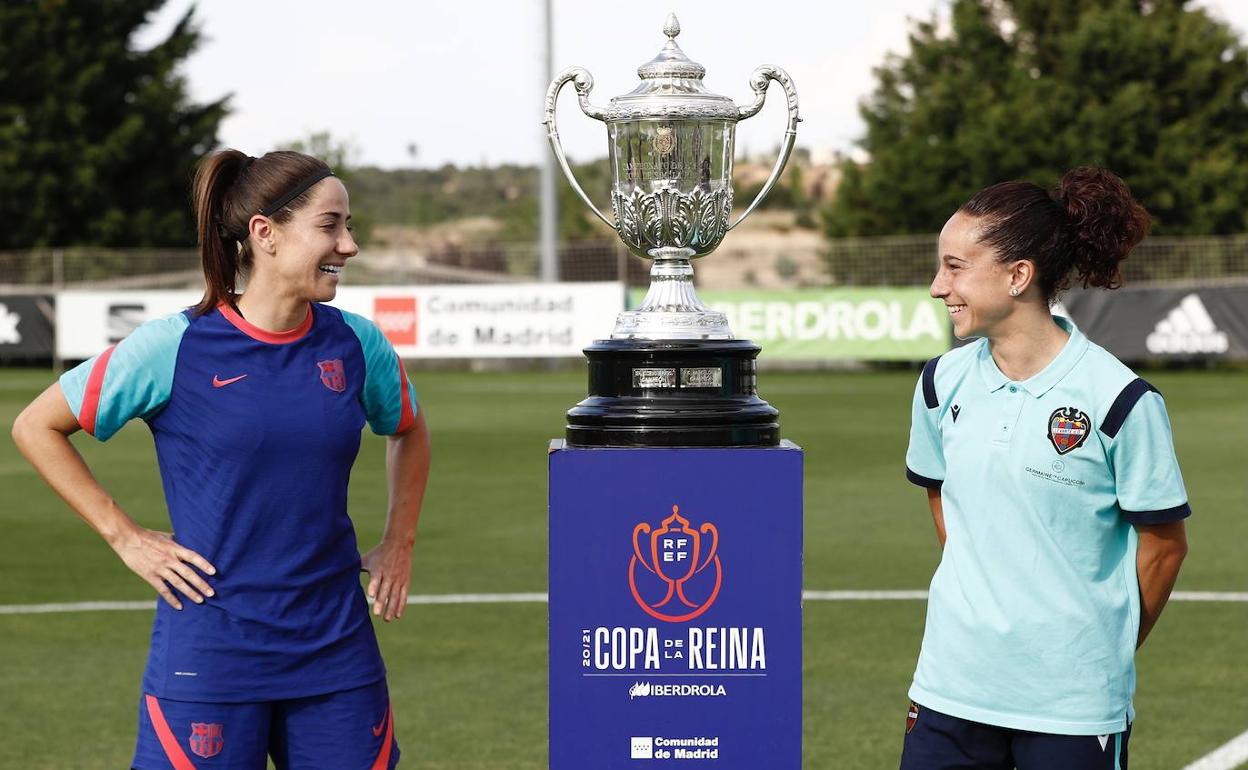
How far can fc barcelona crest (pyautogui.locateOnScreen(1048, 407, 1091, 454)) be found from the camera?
3303 millimetres

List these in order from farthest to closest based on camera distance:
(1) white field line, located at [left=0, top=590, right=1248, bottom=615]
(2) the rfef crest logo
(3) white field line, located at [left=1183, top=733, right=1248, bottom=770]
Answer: (2) the rfef crest logo < (1) white field line, located at [left=0, top=590, right=1248, bottom=615] < (3) white field line, located at [left=1183, top=733, right=1248, bottom=770]

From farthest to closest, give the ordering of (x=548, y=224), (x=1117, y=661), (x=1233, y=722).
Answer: (x=548, y=224) < (x=1233, y=722) < (x=1117, y=661)

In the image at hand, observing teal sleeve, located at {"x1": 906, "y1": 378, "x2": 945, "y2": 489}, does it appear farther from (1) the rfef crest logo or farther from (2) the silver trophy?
(1) the rfef crest logo

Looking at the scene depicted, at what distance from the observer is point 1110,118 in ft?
129

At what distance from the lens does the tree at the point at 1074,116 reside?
39188mm

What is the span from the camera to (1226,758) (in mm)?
5562

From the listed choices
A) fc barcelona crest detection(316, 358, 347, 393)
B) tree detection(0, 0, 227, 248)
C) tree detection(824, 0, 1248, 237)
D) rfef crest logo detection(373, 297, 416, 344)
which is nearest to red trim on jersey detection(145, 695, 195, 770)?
fc barcelona crest detection(316, 358, 347, 393)

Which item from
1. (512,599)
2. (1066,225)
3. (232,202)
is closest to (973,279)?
(1066,225)

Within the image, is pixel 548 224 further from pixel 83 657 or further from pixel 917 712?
pixel 917 712

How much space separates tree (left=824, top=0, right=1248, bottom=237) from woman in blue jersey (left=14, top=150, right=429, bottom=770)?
3673 cm

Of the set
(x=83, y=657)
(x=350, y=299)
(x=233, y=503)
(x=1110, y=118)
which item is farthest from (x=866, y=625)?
A: (x=1110, y=118)

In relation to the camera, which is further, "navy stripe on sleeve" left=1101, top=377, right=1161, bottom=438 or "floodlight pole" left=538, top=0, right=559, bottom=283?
"floodlight pole" left=538, top=0, right=559, bottom=283

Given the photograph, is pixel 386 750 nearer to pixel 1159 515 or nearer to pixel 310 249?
pixel 310 249

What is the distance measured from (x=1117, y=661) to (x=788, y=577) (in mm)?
684
